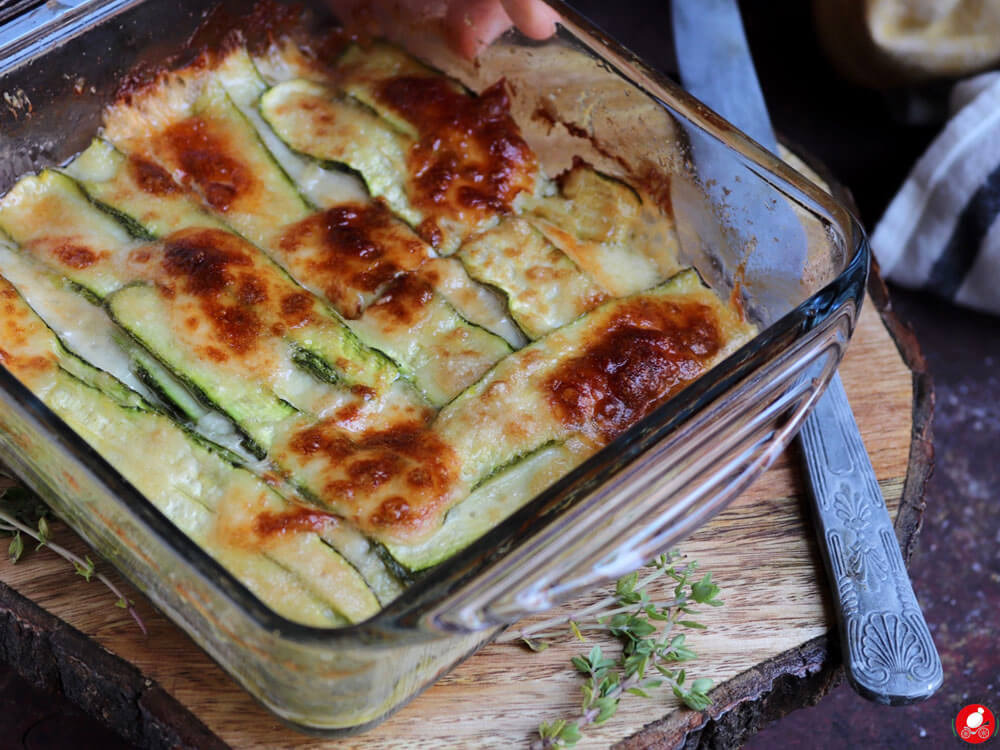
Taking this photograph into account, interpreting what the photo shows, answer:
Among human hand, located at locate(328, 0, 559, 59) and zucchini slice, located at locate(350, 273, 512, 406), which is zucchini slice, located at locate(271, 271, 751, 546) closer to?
zucchini slice, located at locate(350, 273, 512, 406)

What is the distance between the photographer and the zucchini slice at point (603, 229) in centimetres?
270

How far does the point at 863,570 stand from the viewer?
2398mm

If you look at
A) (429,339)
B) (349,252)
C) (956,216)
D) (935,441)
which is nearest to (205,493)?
(429,339)

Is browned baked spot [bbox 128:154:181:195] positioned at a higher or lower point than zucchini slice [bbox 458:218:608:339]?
higher

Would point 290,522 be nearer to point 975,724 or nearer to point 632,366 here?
point 632,366

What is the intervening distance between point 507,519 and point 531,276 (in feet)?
2.89

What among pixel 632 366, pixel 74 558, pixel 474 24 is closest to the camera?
pixel 74 558

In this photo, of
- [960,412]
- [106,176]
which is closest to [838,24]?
[960,412]

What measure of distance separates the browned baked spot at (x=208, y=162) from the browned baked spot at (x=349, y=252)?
19 centimetres

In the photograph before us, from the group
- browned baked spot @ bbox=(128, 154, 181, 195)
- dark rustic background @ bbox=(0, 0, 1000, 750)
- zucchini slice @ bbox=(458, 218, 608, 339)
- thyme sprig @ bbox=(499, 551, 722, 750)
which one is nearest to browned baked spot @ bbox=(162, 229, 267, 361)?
browned baked spot @ bbox=(128, 154, 181, 195)

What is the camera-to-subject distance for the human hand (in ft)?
Answer: 9.46

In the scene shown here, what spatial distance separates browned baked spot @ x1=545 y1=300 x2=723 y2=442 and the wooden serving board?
33 centimetres

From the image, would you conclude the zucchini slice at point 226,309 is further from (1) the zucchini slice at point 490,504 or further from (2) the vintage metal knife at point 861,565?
(2) the vintage metal knife at point 861,565

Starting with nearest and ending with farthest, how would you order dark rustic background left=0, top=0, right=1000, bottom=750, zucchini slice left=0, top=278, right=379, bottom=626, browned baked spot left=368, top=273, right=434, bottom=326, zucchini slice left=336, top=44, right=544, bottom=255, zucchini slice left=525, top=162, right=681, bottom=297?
zucchini slice left=0, top=278, right=379, bottom=626 < browned baked spot left=368, top=273, right=434, bottom=326 < zucchini slice left=525, top=162, right=681, bottom=297 < zucchini slice left=336, top=44, right=544, bottom=255 < dark rustic background left=0, top=0, right=1000, bottom=750
